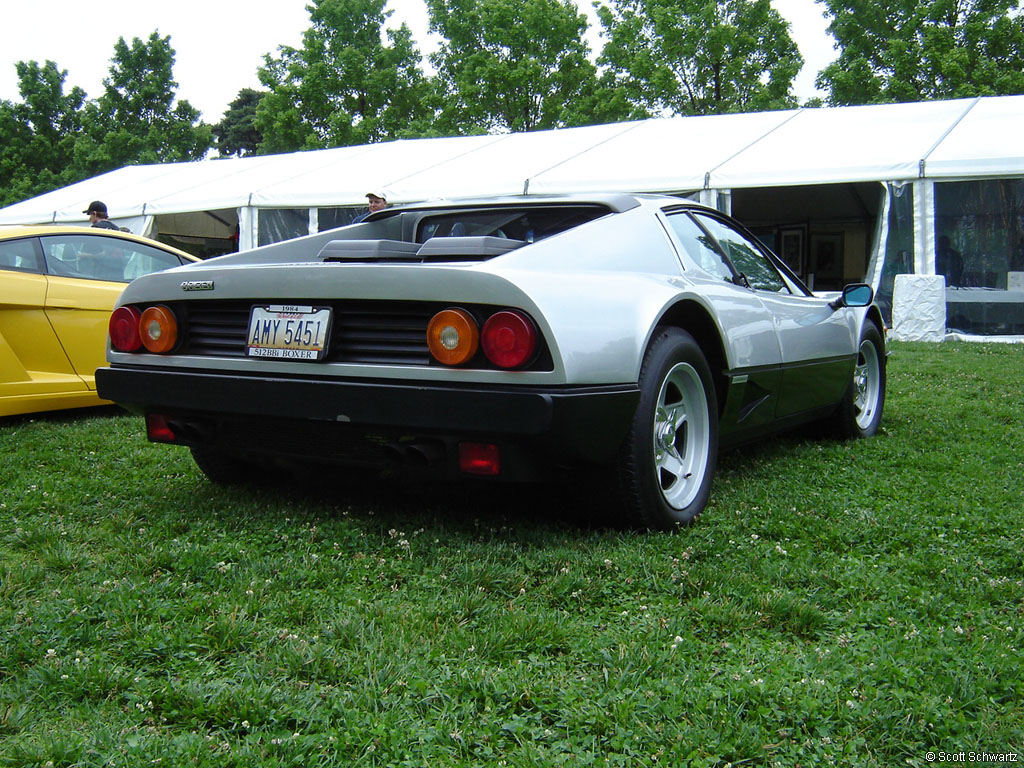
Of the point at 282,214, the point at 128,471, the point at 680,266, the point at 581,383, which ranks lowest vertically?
the point at 128,471

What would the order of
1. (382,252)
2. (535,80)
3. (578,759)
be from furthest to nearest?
1. (535,80)
2. (382,252)
3. (578,759)

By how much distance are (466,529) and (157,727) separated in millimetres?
1441

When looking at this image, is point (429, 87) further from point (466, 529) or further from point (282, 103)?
point (466, 529)

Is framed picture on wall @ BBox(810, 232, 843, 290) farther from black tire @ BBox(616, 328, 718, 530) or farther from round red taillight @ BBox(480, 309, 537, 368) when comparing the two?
round red taillight @ BBox(480, 309, 537, 368)

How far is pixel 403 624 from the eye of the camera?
225 cm

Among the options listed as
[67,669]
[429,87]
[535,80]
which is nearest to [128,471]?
[67,669]

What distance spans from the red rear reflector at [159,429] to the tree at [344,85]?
1254 inches

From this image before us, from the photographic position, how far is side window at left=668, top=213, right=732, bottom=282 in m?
3.77

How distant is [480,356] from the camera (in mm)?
2699

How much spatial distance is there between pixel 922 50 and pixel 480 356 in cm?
2853

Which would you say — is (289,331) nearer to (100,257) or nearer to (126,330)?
(126,330)

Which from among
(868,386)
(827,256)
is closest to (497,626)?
(868,386)

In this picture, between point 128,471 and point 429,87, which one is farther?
point 429,87

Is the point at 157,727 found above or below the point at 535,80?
below
